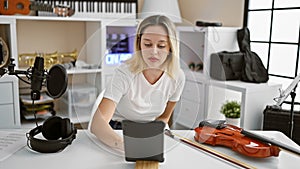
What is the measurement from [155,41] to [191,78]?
207 millimetres

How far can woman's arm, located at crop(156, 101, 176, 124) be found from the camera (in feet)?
2.70

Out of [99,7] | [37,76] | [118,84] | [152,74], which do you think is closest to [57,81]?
[37,76]

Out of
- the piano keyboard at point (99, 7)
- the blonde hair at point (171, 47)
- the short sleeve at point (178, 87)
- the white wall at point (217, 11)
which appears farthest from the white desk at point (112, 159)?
the white wall at point (217, 11)

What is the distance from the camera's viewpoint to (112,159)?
0.90 meters

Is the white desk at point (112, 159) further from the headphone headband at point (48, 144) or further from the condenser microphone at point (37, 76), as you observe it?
the condenser microphone at point (37, 76)

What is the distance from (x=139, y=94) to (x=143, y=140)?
0.13 m

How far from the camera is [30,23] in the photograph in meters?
2.28

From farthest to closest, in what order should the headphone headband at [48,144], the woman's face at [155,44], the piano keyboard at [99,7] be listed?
1. the piano keyboard at [99,7]
2. the headphone headband at [48,144]
3. the woman's face at [155,44]

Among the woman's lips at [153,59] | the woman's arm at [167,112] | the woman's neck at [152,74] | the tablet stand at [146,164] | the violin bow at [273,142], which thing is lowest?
the tablet stand at [146,164]

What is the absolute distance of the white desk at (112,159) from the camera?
864 mm

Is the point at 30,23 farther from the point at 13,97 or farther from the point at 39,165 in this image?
the point at 39,165

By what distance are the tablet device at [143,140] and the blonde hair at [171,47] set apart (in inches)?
5.4

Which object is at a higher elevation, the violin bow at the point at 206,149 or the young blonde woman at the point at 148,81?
the young blonde woman at the point at 148,81

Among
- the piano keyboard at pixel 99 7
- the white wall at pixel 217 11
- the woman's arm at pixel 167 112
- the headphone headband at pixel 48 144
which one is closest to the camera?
the woman's arm at pixel 167 112
